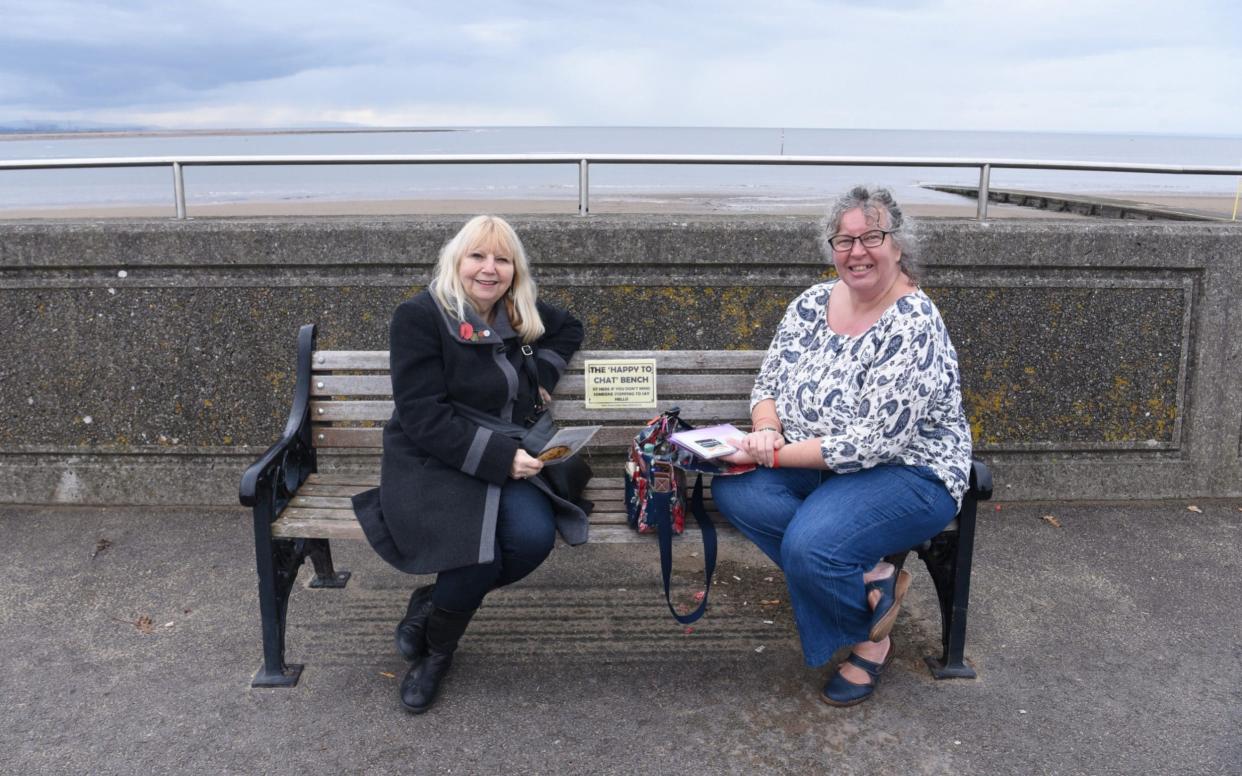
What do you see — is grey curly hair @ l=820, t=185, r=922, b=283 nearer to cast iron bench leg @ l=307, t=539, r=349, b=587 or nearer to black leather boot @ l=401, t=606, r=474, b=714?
black leather boot @ l=401, t=606, r=474, b=714

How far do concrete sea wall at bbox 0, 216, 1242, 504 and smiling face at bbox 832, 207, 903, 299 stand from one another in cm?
140

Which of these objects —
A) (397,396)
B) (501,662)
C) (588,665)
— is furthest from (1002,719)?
(397,396)

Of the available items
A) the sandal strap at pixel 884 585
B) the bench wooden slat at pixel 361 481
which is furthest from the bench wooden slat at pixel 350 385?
the sandal strap at pixel 884 585

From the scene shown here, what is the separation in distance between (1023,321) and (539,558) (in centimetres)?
279

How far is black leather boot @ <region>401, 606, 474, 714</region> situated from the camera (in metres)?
3.10

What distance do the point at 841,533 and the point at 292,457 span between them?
199cm

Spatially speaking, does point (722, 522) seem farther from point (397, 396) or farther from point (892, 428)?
point (397, 396)

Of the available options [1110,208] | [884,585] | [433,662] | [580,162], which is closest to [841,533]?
[884,585]

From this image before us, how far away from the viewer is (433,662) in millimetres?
3170

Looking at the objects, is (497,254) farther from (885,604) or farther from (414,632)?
(885,604)

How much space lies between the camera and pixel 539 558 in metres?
3.20

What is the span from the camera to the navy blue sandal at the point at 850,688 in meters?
3.13

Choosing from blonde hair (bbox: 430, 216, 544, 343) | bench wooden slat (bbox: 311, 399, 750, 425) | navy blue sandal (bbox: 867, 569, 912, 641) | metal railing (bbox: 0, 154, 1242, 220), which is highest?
metal railing (bbox: 0, 154, 1242, 220)

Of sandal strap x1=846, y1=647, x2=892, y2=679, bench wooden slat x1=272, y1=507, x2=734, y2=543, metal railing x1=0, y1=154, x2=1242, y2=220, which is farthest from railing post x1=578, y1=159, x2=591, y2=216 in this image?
sandal strap x1=846, y1=647, x2=892, y2=679
